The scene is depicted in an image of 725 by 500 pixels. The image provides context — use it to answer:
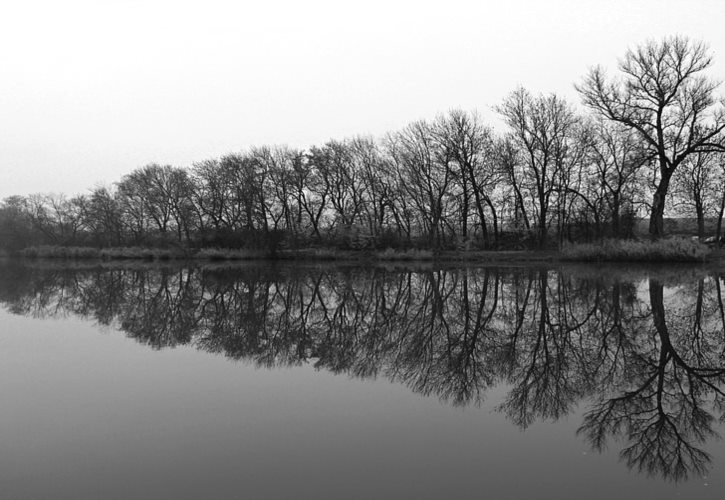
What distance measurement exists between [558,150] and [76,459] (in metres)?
40.8

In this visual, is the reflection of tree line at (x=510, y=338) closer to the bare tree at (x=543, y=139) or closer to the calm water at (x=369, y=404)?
the calm water at (x=369, y=404)

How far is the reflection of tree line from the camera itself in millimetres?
5359

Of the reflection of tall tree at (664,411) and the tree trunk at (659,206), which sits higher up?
the tree trunk at (659,206)

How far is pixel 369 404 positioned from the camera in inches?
227

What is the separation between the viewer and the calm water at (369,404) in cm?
392

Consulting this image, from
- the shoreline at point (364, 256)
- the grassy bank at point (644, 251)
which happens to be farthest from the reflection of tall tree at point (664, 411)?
the shoreline at point (364, 256)

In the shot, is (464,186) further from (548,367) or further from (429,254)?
(548,367)

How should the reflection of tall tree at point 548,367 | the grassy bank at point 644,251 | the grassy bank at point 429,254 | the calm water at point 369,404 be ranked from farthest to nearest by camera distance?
the grassy bank at point 429,254
the grassy bank at point 644,251
the reflection of tall tree at point 548,367
the calm water at point 369,404

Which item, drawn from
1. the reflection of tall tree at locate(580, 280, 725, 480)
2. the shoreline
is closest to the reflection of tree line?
the reflection of tall tree at locate(580, 280, 725, 480)

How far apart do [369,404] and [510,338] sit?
4.25 m

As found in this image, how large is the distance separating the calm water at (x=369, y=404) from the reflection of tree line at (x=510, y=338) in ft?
0.15

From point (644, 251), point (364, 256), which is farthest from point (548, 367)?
point (364, 256)

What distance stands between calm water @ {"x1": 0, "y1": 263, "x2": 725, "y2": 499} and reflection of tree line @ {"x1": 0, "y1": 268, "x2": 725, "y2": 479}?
45 mm

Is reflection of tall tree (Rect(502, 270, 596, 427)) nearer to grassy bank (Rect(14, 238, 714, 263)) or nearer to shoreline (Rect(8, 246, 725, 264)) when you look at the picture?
grassy bank (Rect(14, 238, 714, 263))
